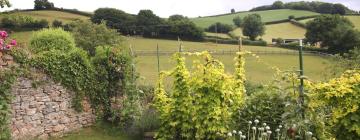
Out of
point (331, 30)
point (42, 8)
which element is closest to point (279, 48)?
point (331, 30)

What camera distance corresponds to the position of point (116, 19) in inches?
1681

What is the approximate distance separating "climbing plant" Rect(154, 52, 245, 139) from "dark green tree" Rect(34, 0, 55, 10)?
33.3 meters

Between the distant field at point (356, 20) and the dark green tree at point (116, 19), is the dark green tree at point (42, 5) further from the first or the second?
the distant field at point (356, 20)

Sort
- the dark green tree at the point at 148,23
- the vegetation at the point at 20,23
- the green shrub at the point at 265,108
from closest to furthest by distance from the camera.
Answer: the green shrub at the point at 265,108, the vegetation at the point at 20,23, the dark green tree at the point at 148,23

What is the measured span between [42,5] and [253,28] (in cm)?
2151

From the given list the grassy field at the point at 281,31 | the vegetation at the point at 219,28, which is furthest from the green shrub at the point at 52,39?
the grassy field at the point at 281,31

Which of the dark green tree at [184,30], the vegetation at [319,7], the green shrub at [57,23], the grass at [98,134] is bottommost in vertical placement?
the grass at [98,134]

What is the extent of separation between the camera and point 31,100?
33.5ft

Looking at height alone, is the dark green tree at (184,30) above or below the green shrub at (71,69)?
above

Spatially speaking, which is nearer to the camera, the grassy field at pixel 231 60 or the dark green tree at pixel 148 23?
the grassy field at pixel 231 60

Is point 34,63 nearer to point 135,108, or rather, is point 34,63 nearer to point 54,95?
point 54,95

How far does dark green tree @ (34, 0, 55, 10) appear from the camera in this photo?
3925 cm

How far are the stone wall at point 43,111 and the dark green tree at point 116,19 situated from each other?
29.7m

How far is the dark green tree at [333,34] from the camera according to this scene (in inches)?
1630
